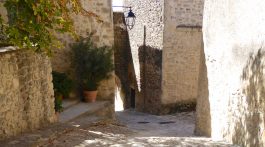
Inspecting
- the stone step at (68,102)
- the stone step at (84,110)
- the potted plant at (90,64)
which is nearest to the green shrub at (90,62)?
the potted plant at (90,64)

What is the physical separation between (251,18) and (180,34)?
7938 mm

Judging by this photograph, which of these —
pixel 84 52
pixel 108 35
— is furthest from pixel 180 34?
pixel 84 52

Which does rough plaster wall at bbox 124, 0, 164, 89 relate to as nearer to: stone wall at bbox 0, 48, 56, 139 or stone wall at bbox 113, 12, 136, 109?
stone wall at bbox 113, 12, 136, 109

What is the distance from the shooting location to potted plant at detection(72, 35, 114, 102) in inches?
414

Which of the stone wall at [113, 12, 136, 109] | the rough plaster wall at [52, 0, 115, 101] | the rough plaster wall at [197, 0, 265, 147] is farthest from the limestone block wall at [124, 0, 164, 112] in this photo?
the rough plaster wall at [197, 0, 265, 147]

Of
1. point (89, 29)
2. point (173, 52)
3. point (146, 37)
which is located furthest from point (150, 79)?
point (89, 29)

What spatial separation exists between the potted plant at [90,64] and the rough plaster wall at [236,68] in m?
3.65

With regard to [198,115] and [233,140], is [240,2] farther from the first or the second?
[198,115]

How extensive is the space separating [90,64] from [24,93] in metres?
4.63

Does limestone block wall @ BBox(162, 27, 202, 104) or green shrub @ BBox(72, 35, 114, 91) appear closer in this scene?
green shrub @ BBox(72, 35, 114, 91)

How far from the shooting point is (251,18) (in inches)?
218

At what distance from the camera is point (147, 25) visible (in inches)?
580

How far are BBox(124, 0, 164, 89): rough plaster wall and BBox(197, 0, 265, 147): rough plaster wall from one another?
213 inches

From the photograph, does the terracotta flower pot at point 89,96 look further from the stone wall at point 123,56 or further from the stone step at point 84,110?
the stone wall at point 123,56
